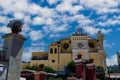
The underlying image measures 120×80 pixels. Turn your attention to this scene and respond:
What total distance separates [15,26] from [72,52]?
2603 inches

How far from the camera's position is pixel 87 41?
73.4 meters

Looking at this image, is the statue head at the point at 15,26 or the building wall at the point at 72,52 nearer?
the statue head at the point at 15,26

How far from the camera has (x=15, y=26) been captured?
26.6 feet

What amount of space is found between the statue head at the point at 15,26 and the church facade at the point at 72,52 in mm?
64028

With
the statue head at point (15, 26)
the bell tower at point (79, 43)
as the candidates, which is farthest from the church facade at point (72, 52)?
the statue head at point (15, 26)

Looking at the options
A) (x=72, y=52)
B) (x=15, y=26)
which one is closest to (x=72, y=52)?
(x=72, y=52)

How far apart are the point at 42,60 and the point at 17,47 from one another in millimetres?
66496

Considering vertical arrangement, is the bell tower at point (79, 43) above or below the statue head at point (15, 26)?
above

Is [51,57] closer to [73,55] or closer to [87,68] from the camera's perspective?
[73,55]

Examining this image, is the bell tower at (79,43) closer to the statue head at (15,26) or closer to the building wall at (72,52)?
the building wall at (72,52)

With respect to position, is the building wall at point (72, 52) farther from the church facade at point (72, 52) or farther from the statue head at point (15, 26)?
the statue head at point (15, 26)

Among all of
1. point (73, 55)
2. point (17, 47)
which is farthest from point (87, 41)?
point (17, 47)

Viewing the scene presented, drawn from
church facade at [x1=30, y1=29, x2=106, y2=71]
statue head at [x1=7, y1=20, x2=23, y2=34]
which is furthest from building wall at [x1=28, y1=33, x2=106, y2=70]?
statue head at [x1=7, y1=20, x2=23, y2=34]

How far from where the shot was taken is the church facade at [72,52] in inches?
2867
